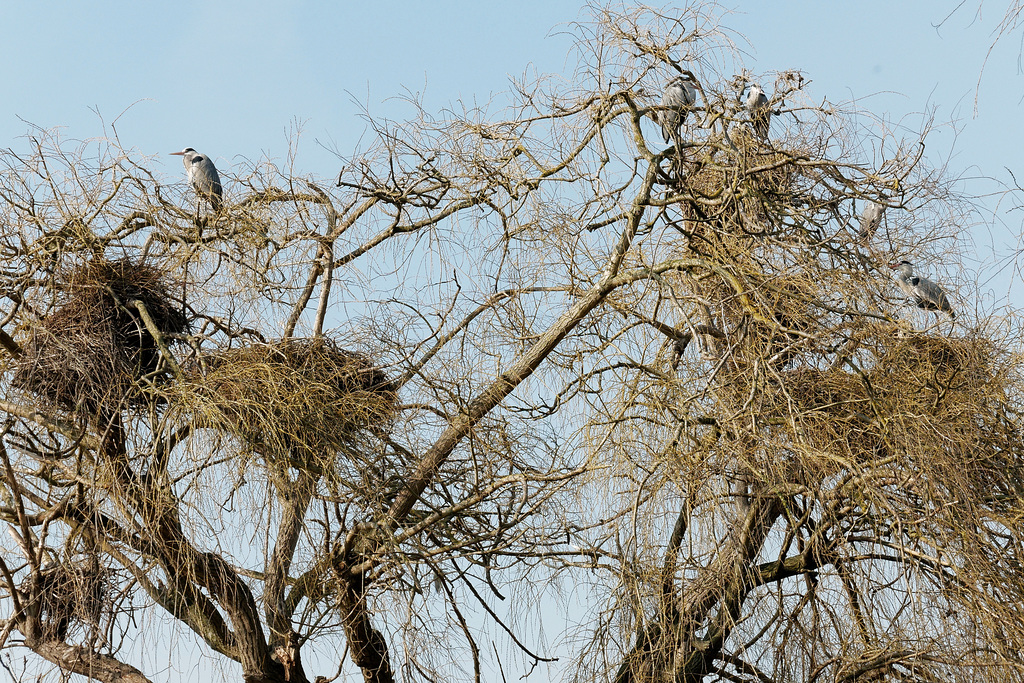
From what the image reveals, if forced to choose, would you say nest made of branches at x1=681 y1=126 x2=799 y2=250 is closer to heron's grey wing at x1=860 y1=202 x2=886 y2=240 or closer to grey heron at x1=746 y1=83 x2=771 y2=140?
grey heron at x1=746 y1=83 x2=771 y2=140

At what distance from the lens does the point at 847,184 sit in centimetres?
480

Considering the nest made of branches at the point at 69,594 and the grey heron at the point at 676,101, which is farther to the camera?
the grey heron at the point at 676,101

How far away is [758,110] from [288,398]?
2667 millimetres

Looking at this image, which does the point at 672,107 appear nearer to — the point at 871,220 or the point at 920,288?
the point at 871,220

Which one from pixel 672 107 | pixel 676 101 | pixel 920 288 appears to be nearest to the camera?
pixel 672 107

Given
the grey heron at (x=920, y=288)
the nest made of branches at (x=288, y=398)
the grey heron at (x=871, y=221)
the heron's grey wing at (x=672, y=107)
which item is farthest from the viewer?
the grey heron at (x=920, y=288)

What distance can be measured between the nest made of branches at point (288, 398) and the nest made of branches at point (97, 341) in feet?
0.95

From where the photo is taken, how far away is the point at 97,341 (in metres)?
4.53

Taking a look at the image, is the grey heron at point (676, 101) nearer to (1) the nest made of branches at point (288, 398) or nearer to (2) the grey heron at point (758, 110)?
(2) the grey heron at point (758, 110)

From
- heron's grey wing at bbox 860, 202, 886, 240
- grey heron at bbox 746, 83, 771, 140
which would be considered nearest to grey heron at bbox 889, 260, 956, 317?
heron's grey wing at bbox 860, 202, 886, 240

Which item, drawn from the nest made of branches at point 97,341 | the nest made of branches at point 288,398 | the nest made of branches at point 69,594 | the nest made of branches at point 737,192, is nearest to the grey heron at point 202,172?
the nest made of branches at point 97,341

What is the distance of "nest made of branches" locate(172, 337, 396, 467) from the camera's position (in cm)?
415

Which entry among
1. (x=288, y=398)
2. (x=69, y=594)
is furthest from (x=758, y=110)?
(x=69, y=594)

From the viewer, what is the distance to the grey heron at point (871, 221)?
5.07m
